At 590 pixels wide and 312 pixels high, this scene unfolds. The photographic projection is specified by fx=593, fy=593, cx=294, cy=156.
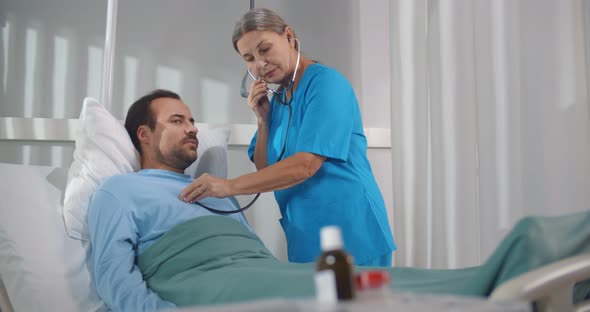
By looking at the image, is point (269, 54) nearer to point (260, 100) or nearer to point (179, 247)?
point (260, 100)

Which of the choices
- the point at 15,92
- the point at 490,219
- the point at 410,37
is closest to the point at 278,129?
the point at 410,37

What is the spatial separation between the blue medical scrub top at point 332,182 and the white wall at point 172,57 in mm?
552

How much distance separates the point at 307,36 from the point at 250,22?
69 cm

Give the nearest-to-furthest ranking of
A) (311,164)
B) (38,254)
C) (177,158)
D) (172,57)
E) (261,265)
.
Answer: (261,265) < (38,254) < (311,164) < (177,158) < (172,57)

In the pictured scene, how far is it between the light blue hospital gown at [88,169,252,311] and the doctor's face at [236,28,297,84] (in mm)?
398

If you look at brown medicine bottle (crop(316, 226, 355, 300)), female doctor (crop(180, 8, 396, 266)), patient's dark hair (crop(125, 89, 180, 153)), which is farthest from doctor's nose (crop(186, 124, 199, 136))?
brown medicine bottle (crop(316, 226, 355, 300))

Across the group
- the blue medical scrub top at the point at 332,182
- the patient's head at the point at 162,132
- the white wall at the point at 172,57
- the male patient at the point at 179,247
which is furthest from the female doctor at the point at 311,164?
the white wall at the point at 172,57

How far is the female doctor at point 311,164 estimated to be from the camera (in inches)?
61.3

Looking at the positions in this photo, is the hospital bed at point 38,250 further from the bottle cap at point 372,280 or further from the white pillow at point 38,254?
the bottle cap at point 372,280

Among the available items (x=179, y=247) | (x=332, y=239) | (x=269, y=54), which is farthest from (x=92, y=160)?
(x=332, y=239)

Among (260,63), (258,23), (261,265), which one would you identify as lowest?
(261,265)

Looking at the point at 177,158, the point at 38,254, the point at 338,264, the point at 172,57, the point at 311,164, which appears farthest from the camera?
the point at 172,57

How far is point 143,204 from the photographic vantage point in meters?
1.54

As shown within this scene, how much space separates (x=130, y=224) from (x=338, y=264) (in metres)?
1.01
